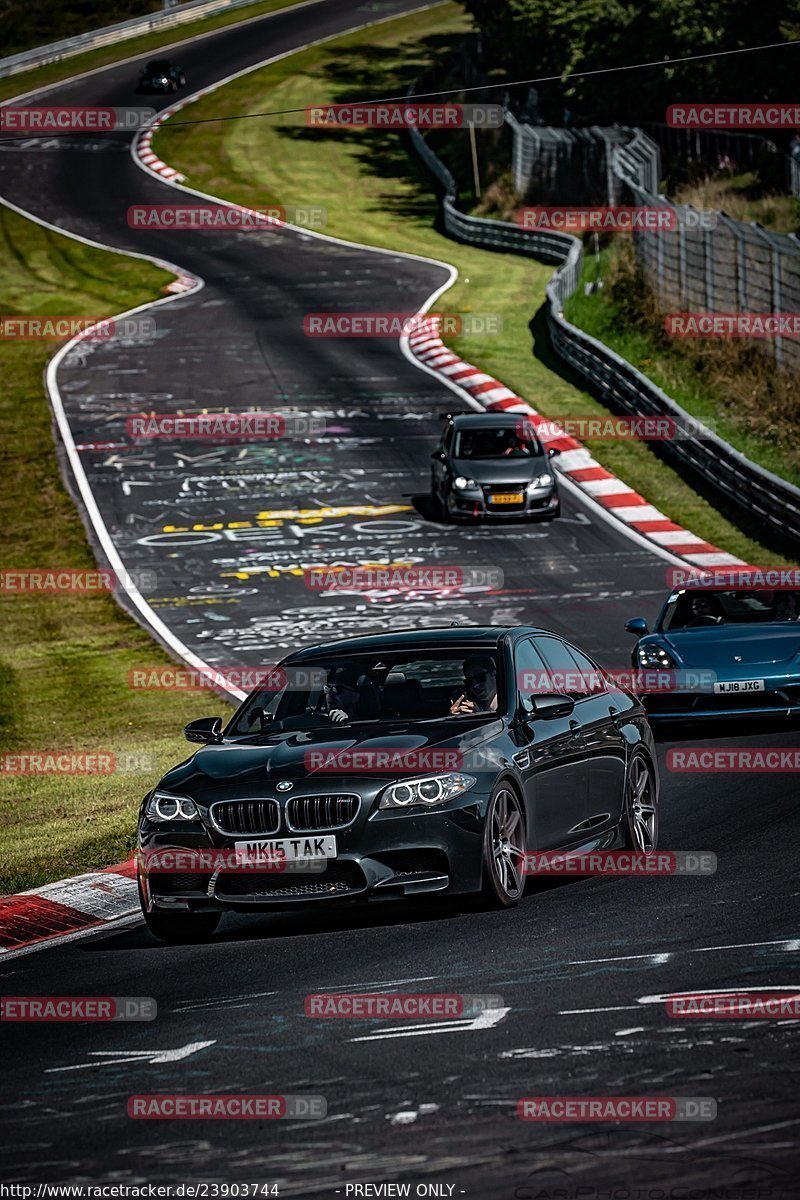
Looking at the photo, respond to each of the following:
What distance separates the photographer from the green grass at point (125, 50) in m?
82.9

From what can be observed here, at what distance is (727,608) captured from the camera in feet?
57.5

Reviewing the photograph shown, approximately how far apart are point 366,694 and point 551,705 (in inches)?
40.5

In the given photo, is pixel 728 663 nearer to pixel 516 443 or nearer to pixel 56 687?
pixel 56 687

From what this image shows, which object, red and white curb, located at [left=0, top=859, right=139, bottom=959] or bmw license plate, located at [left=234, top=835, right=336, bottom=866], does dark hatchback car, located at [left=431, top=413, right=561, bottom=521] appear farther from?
bmw license plate, located at [left=234, top=835, right=336, bottom=866]

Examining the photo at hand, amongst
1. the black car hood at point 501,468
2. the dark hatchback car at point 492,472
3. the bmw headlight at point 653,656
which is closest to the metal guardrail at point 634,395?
the dark hatchback car at point 492,472

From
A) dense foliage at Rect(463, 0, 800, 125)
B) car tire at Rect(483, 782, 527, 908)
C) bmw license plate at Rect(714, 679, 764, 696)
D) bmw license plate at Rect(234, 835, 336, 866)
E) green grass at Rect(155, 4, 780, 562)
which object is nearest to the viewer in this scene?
bmw license plate at Rect(234, 835, 336, 866)

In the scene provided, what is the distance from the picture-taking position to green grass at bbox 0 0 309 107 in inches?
3265

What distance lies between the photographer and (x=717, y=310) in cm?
3678

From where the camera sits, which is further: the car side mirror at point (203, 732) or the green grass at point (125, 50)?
the green grass at point (125, 50)

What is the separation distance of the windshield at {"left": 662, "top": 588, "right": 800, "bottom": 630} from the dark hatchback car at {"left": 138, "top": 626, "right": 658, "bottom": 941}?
614 cm

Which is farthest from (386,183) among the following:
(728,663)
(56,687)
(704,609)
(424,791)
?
(424,791)

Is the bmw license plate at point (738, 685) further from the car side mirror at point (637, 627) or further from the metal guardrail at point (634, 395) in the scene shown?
the metal guardrail at point (634, 395)

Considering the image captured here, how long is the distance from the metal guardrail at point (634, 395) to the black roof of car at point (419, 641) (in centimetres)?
1656

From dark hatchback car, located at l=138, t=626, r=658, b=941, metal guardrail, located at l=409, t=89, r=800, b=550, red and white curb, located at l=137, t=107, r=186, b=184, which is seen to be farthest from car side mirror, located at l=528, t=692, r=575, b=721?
red and white curb, located at l=137, t=107, r=186, b=184
